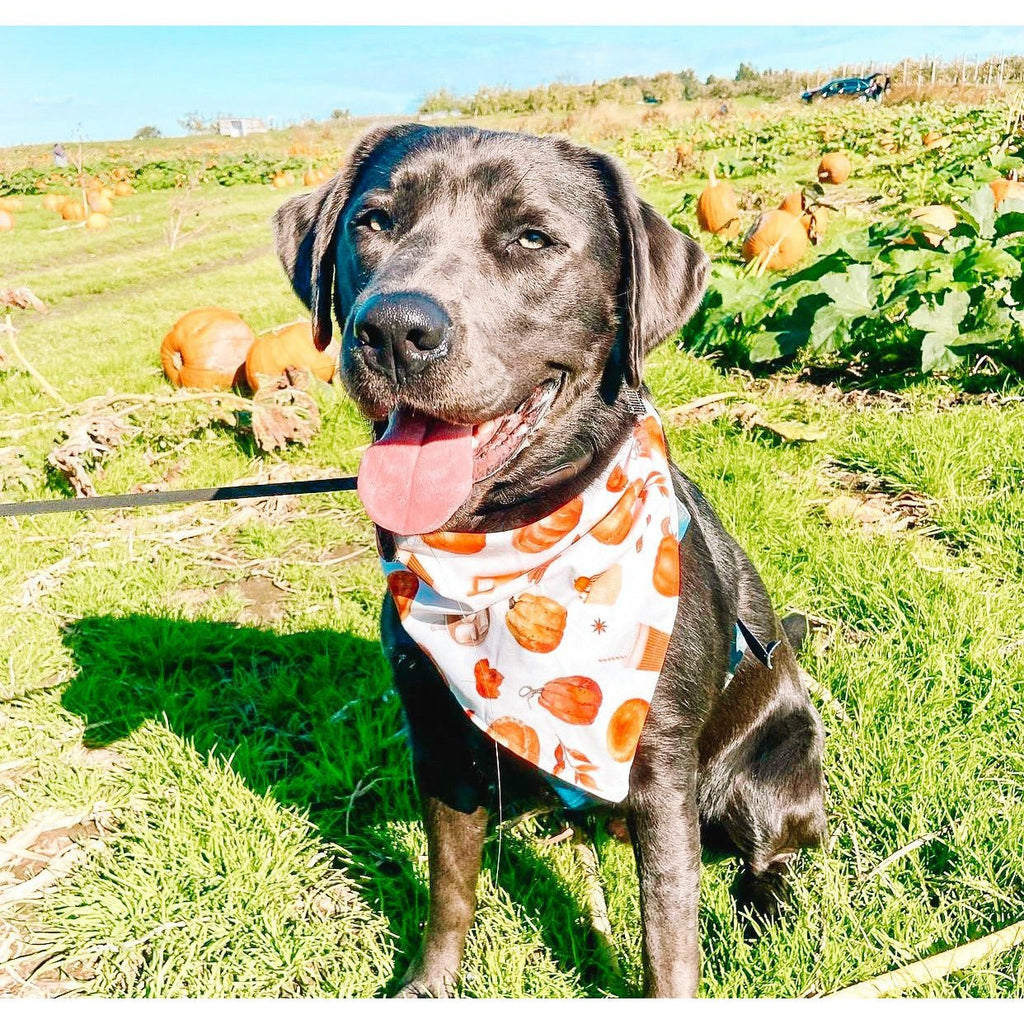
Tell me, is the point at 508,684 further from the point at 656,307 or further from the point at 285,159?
the point at 285,159

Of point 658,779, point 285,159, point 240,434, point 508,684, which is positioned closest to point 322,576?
point 240,434

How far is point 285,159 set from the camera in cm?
2636

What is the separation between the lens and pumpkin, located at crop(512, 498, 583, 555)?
2227 mm

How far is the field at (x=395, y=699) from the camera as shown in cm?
245

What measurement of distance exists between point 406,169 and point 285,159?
26597 mm

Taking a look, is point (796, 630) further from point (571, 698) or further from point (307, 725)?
point (307, 725)

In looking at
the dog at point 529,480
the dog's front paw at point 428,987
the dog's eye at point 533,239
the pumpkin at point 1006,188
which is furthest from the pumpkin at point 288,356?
the pumpkin at point 1006,188

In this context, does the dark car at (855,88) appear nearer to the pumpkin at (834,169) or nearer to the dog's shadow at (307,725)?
the pumpkin at (834,169)

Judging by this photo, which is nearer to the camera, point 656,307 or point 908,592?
point 656,307

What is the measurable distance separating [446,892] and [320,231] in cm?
193

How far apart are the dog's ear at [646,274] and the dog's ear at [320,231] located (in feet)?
2.26

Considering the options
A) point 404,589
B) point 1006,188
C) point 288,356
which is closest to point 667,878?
point 404,589

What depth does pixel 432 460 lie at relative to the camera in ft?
7.13

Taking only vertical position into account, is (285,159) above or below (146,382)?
above
